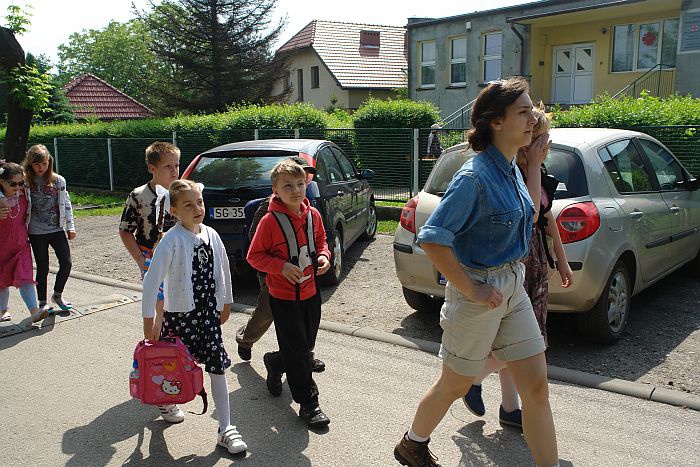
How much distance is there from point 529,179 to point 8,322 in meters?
5.36

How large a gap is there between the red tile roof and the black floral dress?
115 feet

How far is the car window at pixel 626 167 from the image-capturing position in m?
5.54

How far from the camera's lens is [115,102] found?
42250 mm

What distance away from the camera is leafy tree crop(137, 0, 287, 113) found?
3259 cm

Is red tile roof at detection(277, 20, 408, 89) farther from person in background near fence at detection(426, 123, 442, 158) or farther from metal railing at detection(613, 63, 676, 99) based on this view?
person in background near fence at detection(426, 123, 442, 158)

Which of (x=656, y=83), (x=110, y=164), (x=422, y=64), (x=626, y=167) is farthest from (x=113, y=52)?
(x=626, y=167)

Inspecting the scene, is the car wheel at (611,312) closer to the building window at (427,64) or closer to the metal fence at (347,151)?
the metal fence at (347,151)

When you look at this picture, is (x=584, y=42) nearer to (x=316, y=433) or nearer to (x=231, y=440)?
(x=316, y=433)

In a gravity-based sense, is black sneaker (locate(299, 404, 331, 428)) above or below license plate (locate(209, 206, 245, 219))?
below

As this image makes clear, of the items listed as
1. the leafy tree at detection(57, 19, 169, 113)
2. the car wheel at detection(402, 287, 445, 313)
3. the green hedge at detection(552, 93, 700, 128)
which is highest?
the leafy tree at detection(57, 19, 169, 113)

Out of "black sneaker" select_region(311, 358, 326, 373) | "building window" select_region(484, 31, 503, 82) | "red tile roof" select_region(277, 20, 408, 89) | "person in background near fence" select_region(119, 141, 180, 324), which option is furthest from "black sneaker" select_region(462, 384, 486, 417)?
"red tile roof" select_region(277, 20, 408, 89)

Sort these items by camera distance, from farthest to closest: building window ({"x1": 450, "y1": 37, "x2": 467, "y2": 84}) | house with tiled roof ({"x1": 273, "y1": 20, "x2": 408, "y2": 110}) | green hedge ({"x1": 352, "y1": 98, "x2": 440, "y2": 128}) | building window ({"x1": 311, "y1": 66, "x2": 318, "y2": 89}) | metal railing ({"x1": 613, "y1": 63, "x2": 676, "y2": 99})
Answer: building window ({"x1": 311, "y1": 66, "x2": 318, "y2": 89})
house with tiled roof ({"x1": 273, "y1": 20, "x2": 408, "y2": 110})
building window ({"x1": 450, "y1": 37, "x2": 467, "y2": 84})
metal railing ({"x1": 613, "y1": 63, "x2": 676, "y2": 99})
green hedge ({"x1": 352, "y1": 98, "x2": 440, "y2": 128})

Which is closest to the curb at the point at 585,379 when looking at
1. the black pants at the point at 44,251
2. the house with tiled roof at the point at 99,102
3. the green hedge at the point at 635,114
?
the black pants at the point at 44,251

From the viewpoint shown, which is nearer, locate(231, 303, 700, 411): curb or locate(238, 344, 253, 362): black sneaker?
locate(231, 303, 700, 411): curb
